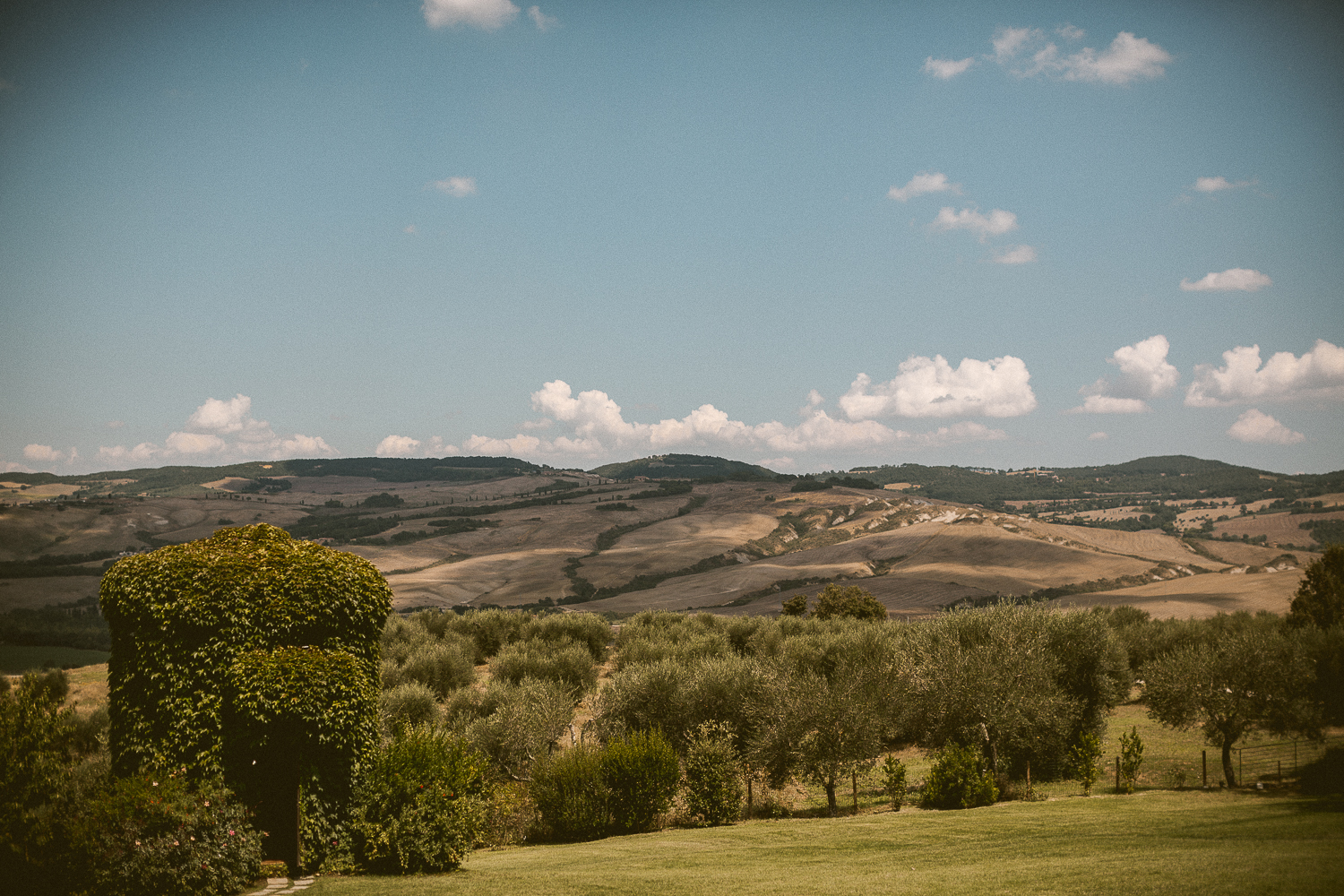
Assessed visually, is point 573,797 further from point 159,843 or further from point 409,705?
point 159,843

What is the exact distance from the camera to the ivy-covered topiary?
15.2m

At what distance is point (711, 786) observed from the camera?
84.0 feet

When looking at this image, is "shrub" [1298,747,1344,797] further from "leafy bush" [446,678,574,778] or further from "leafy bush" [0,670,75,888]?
"leafy bush" [0,670,75,888]

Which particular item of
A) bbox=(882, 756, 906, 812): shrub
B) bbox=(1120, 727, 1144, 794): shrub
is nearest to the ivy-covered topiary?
bbox=(882, 756, 906, 812): shrub

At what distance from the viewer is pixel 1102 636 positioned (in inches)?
1491

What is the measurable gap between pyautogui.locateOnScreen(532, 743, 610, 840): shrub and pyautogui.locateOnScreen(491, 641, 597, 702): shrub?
1508 cm

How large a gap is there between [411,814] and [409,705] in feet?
55.1

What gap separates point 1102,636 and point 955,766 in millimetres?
15995

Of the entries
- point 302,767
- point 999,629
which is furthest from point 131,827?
point 999,629

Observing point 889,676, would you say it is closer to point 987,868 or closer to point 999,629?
point 999,629

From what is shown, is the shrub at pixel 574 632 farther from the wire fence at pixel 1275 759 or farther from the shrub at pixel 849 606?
the wire fence at pixel 1275 759

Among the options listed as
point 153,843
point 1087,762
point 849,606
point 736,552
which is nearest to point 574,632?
point 849,606

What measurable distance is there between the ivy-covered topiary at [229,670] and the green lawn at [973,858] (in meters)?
2.94

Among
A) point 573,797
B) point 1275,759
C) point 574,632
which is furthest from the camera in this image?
point 574,632
